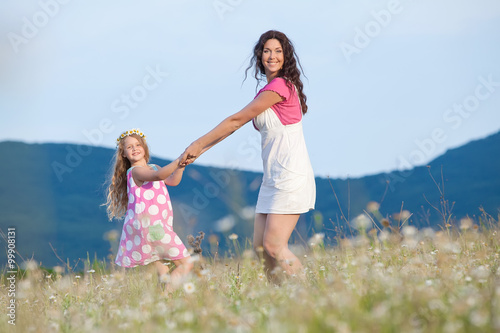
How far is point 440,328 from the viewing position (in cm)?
266

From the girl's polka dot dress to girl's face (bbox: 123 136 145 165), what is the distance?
198 mm

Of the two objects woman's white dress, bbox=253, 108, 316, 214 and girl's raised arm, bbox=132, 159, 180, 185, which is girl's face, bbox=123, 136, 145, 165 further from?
woman's white dress, bbox=253, 108, 316, 214

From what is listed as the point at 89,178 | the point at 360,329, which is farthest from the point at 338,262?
the point at 89,178

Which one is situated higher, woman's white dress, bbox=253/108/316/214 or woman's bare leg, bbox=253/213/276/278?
woman's white dress, bbox=253/108/316/214

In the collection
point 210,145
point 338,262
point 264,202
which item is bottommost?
point 338,262

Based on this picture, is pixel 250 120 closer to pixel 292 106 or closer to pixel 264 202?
pixel 292 106

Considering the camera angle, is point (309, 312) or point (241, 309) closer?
point (309, 312)

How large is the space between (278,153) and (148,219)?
4.85 ft

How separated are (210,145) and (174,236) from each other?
1.03m

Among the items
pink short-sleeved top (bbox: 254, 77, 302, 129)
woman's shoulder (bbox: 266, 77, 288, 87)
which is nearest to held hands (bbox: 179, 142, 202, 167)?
pink short-sleeved top (bbox: 254, 77, 302, 129)

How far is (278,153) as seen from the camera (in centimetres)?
471

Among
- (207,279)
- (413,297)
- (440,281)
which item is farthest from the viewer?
(207,279)

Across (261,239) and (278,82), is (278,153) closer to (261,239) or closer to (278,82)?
(278,82)

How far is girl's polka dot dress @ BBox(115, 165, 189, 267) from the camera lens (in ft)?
17.4
